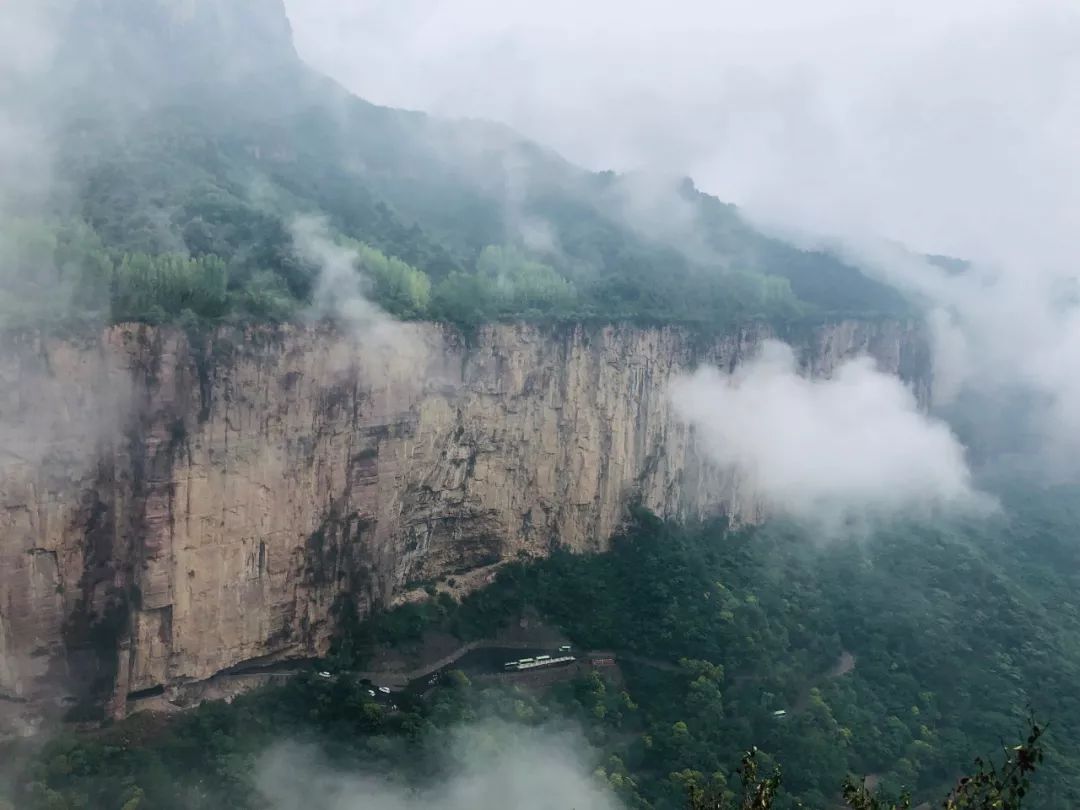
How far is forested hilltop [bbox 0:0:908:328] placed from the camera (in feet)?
83.5

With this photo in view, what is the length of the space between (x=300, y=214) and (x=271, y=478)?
11.6 m

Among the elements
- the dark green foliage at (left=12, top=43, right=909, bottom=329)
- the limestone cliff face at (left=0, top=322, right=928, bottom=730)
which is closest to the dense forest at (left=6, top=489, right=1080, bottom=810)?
the limestone cliff face at (left=0, top=322, right=928, bottom=730)

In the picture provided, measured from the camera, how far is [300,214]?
108ft

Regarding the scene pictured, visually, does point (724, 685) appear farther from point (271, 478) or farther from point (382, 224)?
point (382, 224)

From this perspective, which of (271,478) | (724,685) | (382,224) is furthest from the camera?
(382,224)

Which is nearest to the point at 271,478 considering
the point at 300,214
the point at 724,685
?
the point at 300,214

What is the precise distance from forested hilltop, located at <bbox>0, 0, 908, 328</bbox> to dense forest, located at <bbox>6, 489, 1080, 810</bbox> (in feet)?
34.0

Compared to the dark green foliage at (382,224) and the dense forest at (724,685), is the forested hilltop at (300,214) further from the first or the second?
the dense forest at (724,685)

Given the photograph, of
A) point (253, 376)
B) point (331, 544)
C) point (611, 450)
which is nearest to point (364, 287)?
point (253, 376)

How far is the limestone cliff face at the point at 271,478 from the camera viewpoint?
2231 centimetres

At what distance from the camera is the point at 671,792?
25.3 meters

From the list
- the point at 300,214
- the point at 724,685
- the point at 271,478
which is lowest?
the point at 724,685

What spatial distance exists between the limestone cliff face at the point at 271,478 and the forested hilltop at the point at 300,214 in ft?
4.83

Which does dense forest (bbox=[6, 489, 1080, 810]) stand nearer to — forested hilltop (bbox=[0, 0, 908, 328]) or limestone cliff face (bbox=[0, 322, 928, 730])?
limestone cliff face (bbox=[0, 322, 928, 730])
